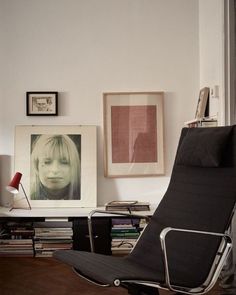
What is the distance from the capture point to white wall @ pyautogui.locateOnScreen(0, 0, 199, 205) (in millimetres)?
4160

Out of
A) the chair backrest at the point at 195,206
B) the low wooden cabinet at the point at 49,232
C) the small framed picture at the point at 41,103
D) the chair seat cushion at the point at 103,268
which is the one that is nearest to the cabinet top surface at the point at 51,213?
the low wooden cabinet at the point at 49,232

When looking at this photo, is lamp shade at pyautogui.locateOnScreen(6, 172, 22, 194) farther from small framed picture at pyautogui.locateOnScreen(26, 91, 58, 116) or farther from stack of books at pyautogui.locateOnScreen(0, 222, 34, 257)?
small framed picture at pyautogui.locateOnScreen(26, 91, 58, 116)

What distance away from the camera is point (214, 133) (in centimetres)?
242

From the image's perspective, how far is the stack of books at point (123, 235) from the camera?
3777 mm

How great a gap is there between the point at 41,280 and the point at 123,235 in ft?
2.89

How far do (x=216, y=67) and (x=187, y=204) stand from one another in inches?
60.5

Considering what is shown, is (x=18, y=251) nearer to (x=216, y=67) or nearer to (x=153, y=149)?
(x=153, y=149)

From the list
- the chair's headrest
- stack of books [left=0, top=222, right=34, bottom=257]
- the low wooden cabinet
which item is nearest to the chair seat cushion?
the chair's headrest

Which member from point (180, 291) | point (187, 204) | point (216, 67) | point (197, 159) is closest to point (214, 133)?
point (197, 159)

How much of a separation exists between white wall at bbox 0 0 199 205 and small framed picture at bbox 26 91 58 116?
0.20 feet

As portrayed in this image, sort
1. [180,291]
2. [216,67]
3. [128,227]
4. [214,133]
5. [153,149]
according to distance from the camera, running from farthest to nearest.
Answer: [153,149] < [128,227] < [216,67] < [214,133] < [180,291]

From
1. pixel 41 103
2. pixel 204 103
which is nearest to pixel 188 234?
A: pixel 204 103

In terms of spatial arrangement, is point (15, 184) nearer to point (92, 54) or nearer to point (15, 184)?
point (15, 184)

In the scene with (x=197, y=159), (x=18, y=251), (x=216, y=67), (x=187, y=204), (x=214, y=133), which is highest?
(x=216, y=67)
